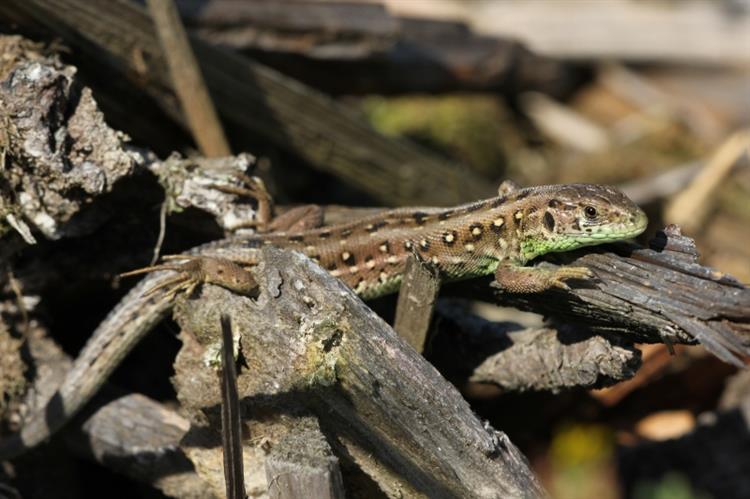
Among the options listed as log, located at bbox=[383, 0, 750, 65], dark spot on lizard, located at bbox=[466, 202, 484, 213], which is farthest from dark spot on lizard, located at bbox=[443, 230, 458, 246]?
log, located at bbox=[383, 0, 750, 65]

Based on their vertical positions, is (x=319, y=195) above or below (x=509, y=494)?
above

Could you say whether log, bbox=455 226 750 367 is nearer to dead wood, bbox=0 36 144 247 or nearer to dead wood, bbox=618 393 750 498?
dead wood, bbox=0 36 144 247

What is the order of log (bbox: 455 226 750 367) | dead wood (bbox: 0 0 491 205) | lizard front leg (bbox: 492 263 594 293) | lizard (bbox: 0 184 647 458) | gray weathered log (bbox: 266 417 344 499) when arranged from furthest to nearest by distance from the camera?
dead wood (bbox: 0 0 491 205) → lizard (bbox: 0 184 647 458) → lizard front leg (bbox: 492 263 594 293) → log (bbox: 455 226 750 367) → gray weathered log (bbox: 266 417 344 499)

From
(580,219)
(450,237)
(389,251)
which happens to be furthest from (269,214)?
(580,219)

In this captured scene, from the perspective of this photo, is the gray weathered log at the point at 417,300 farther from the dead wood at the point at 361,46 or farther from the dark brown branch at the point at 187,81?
the dead wood at the point at 361,46

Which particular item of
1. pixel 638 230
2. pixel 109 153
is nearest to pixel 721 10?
pixel 638 230

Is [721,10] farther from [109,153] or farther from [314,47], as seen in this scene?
[109,153]

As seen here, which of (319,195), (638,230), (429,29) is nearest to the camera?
(638,230)
